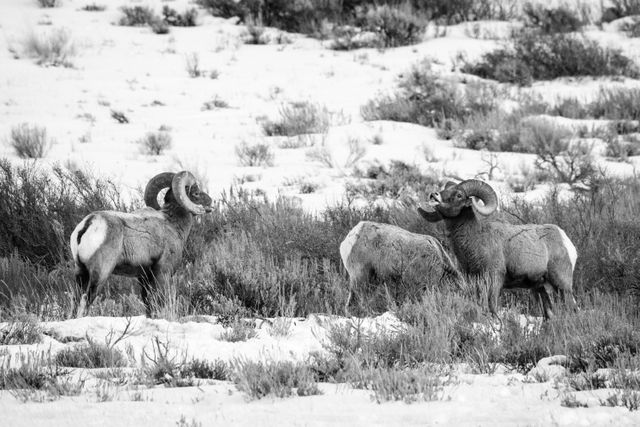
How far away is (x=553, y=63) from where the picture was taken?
1909cm

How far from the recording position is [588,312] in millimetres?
7109

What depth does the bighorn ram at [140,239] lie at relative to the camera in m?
7.56

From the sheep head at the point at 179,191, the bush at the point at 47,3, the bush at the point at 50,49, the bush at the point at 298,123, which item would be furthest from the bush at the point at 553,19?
the sheep head at the point at 179,191

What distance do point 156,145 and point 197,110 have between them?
8.59ft

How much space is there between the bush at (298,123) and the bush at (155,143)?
6.03 feet

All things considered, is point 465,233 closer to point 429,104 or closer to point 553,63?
point 429,104

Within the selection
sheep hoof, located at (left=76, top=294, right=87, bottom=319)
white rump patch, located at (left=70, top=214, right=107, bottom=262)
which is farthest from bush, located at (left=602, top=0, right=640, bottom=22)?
sheep hoof, located at (left=76, top=294, right=87, bottom=319)

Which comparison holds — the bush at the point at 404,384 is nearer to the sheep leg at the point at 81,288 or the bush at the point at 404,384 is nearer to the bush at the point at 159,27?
the sheep leg at the point at 81,288

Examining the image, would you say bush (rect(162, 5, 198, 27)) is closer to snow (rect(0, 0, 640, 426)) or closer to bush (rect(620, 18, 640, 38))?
snow (rect(0, 0, 640, 426))

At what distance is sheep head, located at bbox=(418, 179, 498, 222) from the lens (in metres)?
7.91

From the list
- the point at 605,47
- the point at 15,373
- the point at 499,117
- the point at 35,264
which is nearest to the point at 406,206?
the point at 35,264

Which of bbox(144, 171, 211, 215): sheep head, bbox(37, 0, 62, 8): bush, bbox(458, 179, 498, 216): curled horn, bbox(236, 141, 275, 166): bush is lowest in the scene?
bbox(236, 141, 275, 166): bush

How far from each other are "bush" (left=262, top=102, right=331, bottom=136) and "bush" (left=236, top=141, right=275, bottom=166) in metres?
1.27

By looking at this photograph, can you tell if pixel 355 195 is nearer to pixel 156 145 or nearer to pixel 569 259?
pixel 156 145
